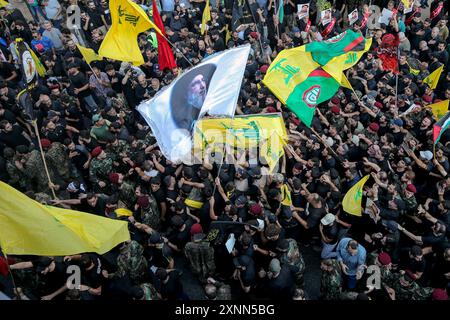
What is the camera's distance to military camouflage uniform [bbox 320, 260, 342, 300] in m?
5.77

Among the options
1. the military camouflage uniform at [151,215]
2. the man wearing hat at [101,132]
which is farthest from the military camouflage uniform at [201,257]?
the man wearing hat at [101,132]

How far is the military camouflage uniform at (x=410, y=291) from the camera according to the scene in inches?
214

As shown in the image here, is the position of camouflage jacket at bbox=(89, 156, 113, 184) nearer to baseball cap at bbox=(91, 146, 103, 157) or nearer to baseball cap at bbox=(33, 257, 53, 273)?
baseball cap at bbox=(91, 146, 103, 157)

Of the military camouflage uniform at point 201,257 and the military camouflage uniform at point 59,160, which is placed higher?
the military camouflage uniform at point 59,160

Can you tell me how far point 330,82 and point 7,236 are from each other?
582cm

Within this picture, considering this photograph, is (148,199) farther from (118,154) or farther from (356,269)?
(356,269)

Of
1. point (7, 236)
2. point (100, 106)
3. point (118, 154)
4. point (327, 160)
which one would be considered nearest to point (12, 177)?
point (118, 154)

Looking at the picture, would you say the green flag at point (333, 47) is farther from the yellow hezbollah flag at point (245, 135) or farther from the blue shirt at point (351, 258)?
the blue shirt at point (351, 258)

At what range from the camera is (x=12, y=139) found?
8648mm

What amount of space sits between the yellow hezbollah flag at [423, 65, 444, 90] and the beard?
666 cm

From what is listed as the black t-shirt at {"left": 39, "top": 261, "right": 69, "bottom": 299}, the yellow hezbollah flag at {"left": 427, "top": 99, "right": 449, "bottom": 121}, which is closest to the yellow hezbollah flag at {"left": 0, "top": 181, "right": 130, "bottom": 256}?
the black t-shirt at {"left": 39, "top": 261, "right": 69, "bottom": 299}

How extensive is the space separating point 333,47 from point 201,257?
4427mm

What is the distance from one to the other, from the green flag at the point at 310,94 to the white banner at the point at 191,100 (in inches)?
50.1

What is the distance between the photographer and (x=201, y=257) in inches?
244
